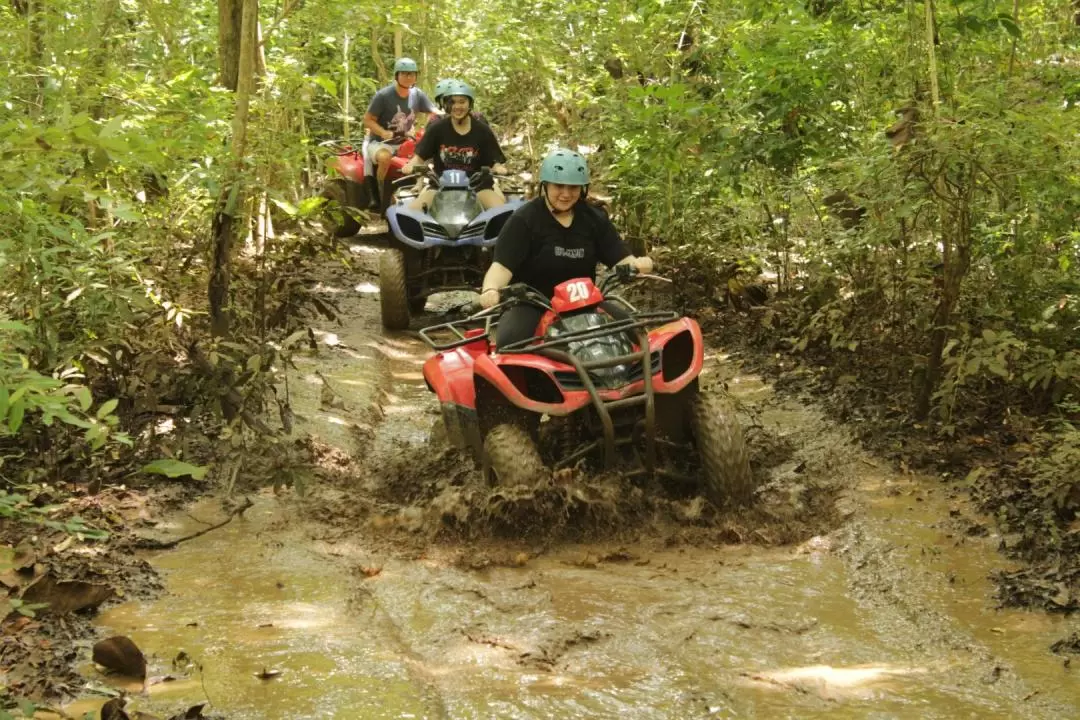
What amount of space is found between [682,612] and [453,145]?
700 centimetres

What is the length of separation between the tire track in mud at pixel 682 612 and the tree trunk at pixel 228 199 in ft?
A: 4.53

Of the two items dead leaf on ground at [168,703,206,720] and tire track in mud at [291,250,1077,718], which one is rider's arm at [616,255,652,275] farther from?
dead leaf on ground at [168,703,206,720]

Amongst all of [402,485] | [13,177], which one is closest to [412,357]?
[402,485]

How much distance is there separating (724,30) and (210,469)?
649cm

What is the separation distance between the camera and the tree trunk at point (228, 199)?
671 centimetres

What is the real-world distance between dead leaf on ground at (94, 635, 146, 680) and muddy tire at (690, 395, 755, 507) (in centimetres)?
286

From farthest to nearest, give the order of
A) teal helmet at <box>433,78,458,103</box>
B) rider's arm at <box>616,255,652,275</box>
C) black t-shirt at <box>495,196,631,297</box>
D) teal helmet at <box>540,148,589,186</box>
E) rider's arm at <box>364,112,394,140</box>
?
rider's arm at <box>364,112,394,140</box>
teal helmet at <box>433,78,458,103</box>
black t-shirt at <box>495,196,631,297</box>
rider's arm at <box>616,255,652,275</box>
teal helmet at <box>540,148,589,186</box>

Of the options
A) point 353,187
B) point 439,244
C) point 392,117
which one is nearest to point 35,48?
point 439,244

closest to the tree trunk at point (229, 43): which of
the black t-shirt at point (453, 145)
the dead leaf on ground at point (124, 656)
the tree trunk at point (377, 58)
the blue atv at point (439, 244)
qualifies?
the blue atv at point (439, 244)

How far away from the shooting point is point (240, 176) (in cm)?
657

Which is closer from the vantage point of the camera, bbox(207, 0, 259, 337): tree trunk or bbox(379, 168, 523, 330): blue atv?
bbox(207, 0, 259, 337): tree trunk

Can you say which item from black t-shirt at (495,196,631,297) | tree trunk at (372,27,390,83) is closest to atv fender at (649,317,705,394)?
black t-shirt at (495,196,631,297)

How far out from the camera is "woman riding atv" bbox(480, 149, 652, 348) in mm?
6328

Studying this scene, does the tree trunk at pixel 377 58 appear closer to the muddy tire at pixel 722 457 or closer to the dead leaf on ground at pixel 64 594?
the muddy tire at pixel 722 457
